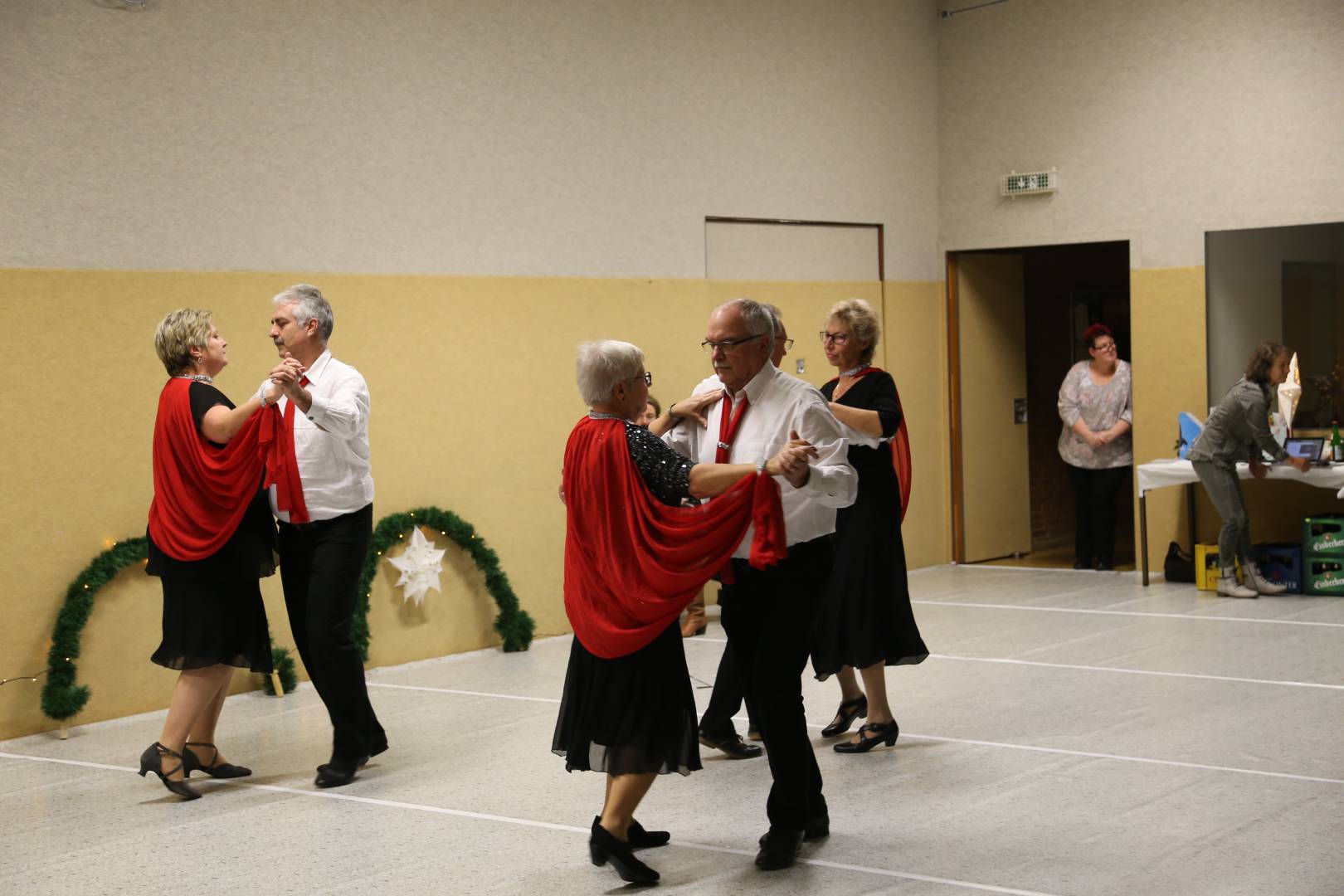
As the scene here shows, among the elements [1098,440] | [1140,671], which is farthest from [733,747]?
[1098,440]

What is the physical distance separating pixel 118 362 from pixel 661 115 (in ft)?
12.7

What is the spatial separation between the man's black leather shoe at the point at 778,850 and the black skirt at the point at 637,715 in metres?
0.33

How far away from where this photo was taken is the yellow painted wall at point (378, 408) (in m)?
6.82

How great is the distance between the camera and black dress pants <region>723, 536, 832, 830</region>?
4410mm

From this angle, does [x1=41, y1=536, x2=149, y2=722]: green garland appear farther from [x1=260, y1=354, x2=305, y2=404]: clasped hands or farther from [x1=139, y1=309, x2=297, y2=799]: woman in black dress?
[x1=260, y1=354, x2=305, y2=404]: clasped hands

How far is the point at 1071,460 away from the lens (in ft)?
36.4

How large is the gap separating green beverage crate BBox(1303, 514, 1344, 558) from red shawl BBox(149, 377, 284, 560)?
6648 millimetres

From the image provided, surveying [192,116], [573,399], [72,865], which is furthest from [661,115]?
[72,865]

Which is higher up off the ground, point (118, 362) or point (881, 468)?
point (118, 362)

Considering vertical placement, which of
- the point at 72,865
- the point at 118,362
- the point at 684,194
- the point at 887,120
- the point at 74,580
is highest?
the point at 887,120

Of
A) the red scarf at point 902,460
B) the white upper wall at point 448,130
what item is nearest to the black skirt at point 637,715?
the red scarf at point 902,460

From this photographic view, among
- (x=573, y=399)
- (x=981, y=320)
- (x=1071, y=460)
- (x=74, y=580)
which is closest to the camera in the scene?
(x=74, y=580)

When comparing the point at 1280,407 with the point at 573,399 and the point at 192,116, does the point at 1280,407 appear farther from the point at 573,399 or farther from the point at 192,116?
the point at 192,116

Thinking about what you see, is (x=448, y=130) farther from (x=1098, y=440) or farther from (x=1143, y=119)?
(x=1098, y=440)
